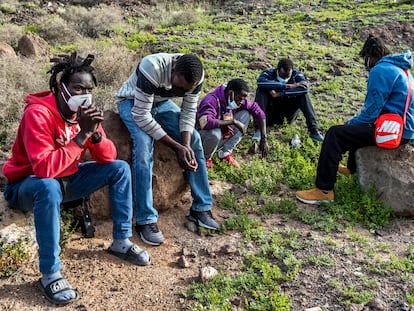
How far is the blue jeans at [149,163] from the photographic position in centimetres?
385

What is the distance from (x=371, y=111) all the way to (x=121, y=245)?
2.75 m

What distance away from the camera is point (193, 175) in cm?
416

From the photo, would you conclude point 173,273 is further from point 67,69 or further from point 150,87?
point 67,69

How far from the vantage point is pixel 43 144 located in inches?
119

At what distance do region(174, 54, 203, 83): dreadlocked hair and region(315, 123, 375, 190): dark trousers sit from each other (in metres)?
1.69

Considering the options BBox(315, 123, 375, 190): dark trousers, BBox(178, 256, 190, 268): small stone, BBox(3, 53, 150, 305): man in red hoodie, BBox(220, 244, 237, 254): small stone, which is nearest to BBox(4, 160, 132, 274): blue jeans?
BBox(3, 53, 150, 305): man in red hoodie

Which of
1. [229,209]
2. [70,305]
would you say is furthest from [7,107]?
[70,305]

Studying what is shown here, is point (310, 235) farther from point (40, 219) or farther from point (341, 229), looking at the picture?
point (40, 219)

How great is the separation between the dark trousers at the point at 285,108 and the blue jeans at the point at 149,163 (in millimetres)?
2558

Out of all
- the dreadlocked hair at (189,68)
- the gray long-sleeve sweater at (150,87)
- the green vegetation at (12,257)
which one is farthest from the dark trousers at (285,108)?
the green vegetation at (12,257)

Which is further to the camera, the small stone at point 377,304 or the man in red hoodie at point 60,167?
the small stone at point 377,304

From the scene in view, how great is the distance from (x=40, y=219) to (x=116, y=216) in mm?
651

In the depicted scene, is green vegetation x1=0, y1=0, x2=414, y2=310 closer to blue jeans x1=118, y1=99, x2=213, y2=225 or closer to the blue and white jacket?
blue jeans x1=118, y1=99, x2=213, y2=225

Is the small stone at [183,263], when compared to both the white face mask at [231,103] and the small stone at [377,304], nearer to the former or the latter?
the small stone at [377,304]
